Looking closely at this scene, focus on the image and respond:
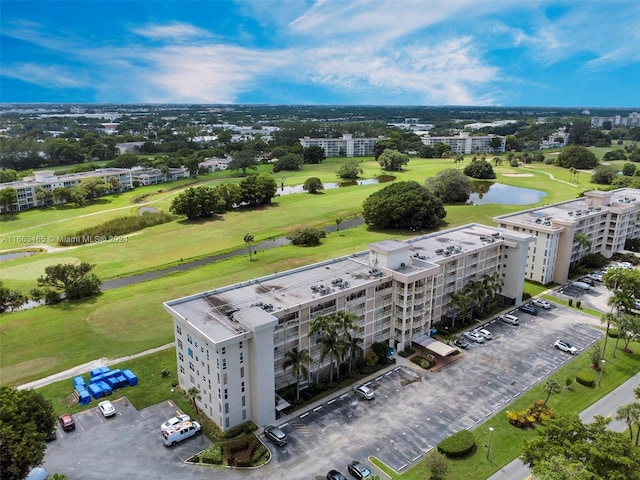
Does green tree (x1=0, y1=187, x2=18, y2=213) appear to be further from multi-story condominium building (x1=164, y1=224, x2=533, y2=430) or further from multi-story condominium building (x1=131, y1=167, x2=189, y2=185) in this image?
multi-story condominium building (x1=164, y1=224, x2=533, y2=430)

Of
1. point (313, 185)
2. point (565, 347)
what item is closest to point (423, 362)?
point (565, 347)

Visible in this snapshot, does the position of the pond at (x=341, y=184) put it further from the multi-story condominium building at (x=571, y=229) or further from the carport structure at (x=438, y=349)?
the carport structure at (x=438, y=349)

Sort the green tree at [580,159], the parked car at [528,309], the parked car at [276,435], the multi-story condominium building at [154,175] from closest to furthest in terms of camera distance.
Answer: the parked car at [276,435], the parked car at [528,309], the multi-story condominium building at [154,175], the green tree at [580,159]

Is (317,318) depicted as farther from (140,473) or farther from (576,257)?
(576,257)

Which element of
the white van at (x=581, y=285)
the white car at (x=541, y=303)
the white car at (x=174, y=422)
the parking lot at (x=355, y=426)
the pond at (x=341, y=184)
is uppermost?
the pond at (x=341, y=184)

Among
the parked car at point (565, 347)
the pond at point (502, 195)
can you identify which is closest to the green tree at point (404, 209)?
the pond at point (502, 195)
